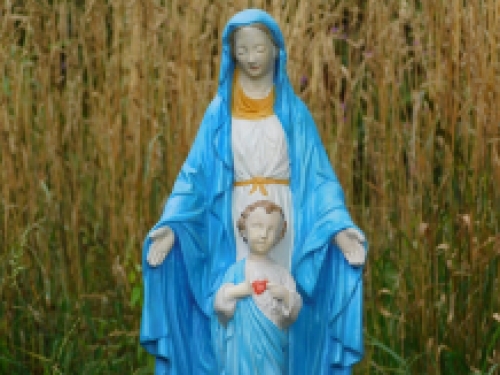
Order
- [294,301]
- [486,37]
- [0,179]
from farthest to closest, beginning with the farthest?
[0,179] < [486,37] < [294,301]

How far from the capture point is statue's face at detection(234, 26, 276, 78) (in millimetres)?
3428

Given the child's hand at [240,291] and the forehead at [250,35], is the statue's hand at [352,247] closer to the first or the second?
the child's hand at [240,291]

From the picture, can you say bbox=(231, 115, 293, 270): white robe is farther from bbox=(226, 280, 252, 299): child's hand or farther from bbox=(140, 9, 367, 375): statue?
bbox=(226, 280, 252, 299): child's hand

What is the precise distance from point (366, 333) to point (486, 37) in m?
1.33

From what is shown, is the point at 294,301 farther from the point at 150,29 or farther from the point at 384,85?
the point at 150,29

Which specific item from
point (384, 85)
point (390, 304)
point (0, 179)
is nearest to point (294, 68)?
point (384, 85)

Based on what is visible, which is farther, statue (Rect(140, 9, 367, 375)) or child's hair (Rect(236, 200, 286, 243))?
statue (Rect(140, 9, 367, 375))

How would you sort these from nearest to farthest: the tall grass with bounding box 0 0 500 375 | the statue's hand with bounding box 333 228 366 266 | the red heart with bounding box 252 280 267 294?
the red heart with bounding box 252 280 267 294
the statue's hand with bounding box 333 228 366 266
the tall grass with bounding box 0 0 500 375

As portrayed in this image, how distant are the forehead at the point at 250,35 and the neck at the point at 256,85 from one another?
0.14 meters

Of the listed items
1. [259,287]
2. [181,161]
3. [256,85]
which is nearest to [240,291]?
[259,287]

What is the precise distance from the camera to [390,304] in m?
4.63

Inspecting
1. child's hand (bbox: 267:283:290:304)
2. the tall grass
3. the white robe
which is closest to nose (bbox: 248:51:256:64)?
the white robe

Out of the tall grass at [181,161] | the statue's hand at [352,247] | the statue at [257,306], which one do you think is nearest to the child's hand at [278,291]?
the statue at [257,306]

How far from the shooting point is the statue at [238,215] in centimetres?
343
